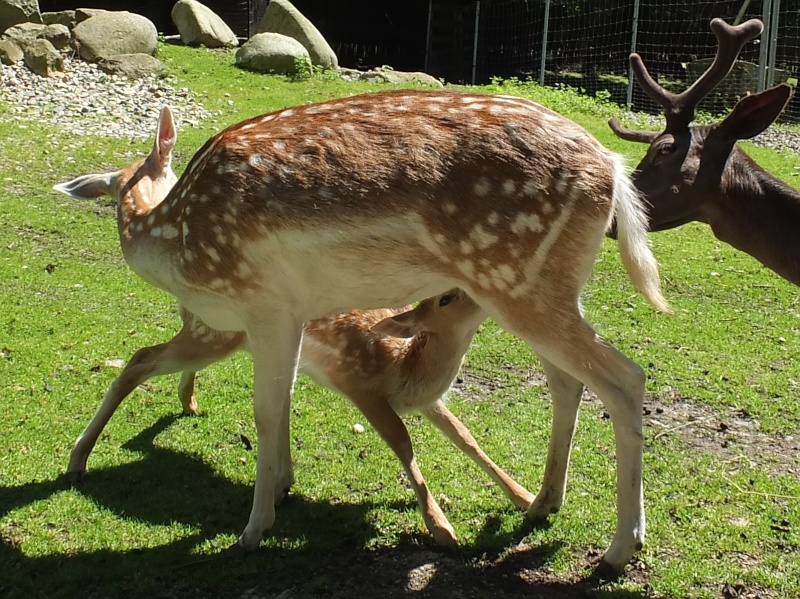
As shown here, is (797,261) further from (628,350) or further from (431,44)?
(431,44)

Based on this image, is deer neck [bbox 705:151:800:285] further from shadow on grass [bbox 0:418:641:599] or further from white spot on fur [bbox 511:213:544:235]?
shadow on grass [bbox 0:418:641:599]

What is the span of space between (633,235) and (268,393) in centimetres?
169

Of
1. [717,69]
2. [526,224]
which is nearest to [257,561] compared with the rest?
[526,224]

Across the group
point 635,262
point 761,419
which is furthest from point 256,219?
point 761,419

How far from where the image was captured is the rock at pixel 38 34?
1348 centimetres

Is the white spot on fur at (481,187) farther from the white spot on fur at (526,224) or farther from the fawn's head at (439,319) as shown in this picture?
the fawn's head at (439,319)

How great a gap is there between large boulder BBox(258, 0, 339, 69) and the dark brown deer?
38.7ft

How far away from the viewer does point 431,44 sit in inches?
832

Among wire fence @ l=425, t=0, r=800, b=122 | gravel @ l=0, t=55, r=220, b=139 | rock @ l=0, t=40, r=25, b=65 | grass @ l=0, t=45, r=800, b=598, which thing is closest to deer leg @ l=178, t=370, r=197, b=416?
grass @ l=0, t=45, r=800, b=598

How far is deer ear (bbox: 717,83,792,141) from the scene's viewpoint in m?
4.50

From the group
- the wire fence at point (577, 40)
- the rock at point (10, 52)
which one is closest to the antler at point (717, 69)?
the rock at point (10, 52)

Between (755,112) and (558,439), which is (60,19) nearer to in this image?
(755,112)

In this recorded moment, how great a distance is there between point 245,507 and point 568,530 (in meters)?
1.52

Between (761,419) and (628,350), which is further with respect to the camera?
(628,350)
